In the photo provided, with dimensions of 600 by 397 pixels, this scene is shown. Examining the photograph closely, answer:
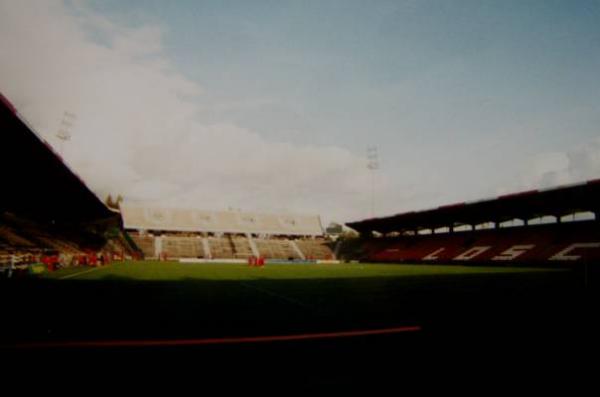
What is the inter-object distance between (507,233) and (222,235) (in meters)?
52.5

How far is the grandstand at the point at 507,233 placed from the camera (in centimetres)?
3453

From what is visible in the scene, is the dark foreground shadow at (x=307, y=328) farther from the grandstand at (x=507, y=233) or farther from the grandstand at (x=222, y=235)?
the grandstand at (x=222, y=235)

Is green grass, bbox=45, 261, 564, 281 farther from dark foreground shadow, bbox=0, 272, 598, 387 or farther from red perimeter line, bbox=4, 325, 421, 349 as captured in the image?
red perimeter line, bbox=4, 325, 421, 349

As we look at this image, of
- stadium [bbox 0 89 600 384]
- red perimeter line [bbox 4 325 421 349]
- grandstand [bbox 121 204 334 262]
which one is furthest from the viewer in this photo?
grandstand [bbox 121 204 334 262]

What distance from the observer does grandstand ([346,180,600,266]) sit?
34531 mm

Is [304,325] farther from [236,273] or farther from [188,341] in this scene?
[236,273]

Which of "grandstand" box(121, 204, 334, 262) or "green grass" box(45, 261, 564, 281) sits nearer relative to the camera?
"green grass" box(45, 261, 564, 281)

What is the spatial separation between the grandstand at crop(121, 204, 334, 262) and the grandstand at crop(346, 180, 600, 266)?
1762cm

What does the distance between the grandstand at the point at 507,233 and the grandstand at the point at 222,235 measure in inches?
694

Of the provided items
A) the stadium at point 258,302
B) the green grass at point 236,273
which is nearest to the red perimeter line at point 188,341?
the stadium at point 258,302

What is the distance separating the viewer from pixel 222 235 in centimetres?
7506

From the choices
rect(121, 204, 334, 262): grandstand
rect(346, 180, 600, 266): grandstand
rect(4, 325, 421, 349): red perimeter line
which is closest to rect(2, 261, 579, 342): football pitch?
rect(4, 325, 421, 349): red perimeter line

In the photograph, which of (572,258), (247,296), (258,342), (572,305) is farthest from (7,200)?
(572,258)

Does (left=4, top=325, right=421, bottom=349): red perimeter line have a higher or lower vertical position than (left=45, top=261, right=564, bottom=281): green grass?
higher
